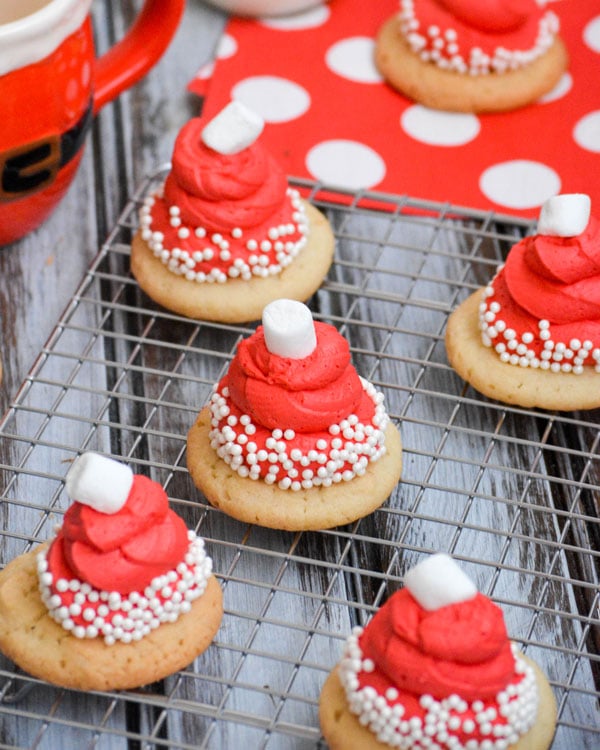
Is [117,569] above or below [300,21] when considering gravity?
Answer: below

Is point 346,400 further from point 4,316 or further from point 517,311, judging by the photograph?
point 4,316

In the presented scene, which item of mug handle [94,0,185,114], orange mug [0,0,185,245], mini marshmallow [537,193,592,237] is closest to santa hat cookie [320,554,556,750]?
mini marshmallow [537,193,592,237]

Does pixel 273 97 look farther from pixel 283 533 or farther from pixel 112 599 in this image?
pixel 112 599

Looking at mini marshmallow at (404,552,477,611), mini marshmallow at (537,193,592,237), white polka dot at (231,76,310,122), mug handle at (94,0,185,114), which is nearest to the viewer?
mini marshmallow at (404,552,477,611)

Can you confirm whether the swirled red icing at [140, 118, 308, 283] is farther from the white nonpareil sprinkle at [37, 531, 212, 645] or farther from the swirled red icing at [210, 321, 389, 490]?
the white nonpareil sprinkle at [37, 531, 212, 645]

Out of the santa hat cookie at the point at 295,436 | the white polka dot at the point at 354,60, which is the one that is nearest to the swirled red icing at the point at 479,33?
the white polka dot at the point at 354,60

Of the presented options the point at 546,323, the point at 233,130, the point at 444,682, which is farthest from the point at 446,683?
the point at 233,130

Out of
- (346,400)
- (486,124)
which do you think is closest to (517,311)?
(346,400)
